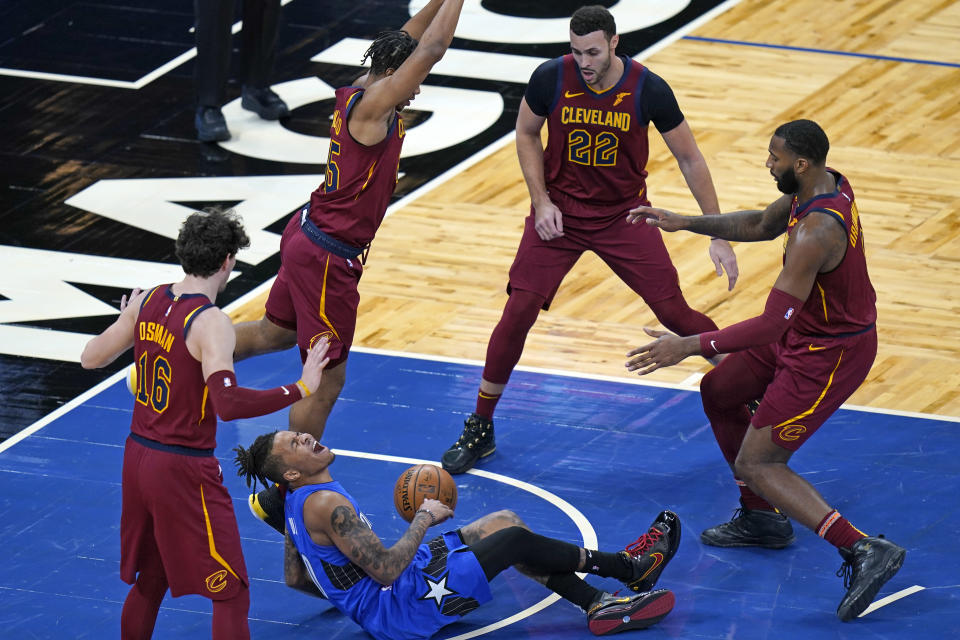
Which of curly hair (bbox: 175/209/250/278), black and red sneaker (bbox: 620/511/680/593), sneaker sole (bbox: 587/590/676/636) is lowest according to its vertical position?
sneaker sole (bbox: 587/590/676/636)

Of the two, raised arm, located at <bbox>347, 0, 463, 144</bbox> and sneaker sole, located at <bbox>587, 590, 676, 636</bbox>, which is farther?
raised arm, located at <bbox>347, 0, 463, 144</bbox>

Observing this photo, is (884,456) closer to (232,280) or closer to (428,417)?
(428,417)

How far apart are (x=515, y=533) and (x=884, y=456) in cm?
263

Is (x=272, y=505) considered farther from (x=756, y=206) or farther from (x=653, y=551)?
(x=756, y=206)

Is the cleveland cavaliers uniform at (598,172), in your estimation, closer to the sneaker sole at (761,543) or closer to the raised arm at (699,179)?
the raised arm at (699,179)

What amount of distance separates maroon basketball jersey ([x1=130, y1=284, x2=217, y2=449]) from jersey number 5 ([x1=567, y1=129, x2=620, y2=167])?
2755 millimetres

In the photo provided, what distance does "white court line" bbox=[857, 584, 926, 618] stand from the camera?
7.06 meters

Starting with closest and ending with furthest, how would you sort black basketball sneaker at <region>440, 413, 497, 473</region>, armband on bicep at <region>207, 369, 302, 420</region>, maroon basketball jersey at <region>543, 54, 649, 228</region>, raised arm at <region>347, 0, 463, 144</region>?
armband on bicep at <region>207, 369, 302, 420</region>, raised arm at <region>347, 0, 463, 144</region>, maroon basketball jersey at <region>543, 54, 649, 228</region>, black basketball sneaker at <region>440, 413, 497, 473</region>

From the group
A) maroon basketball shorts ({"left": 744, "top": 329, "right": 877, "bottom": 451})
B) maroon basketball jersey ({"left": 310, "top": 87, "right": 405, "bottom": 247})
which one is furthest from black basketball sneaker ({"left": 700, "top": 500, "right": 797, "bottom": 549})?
maroon basketball jersey ({"left": 310, "top": 87, "right": 405, "bottom": 247})

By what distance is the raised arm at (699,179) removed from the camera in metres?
8.22

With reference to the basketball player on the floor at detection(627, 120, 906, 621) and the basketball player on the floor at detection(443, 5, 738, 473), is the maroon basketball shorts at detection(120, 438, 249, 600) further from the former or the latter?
the basketball player on the floor at detection(443, 5, 738, 473)

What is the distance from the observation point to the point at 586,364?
9.66 metres

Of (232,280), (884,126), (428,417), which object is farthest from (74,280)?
(884,126)

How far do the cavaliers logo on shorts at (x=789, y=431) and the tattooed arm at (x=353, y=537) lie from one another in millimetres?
1716
